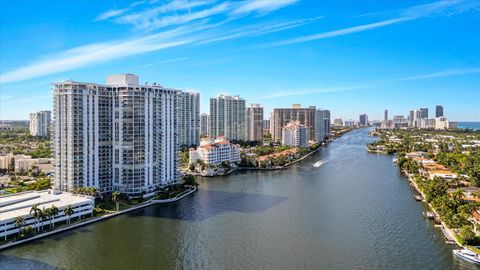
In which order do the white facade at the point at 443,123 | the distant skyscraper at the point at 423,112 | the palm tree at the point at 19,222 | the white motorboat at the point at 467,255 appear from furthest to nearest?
the distant skyscraper at the point at 423,112 → the white facade at the point at 443,123 → the palm tree at the point at 19,222 → the white motorboat at the point at 467,255

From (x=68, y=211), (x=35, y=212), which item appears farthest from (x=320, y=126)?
(x=35, y=212)

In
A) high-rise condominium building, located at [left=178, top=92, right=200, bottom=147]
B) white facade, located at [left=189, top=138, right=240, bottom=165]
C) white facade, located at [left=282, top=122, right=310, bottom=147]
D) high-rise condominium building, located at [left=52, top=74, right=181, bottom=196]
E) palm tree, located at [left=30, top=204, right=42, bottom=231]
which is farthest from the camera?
white facade, located at [left=282, top=122, right=310, bottom=147]

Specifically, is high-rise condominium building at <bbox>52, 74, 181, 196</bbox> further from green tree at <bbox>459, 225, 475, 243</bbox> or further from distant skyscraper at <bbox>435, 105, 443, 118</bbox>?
distant skyscraper at <bbox>435, 105, 443, 118</bbox>

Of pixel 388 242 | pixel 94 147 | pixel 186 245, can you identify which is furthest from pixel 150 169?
pixel 388 242

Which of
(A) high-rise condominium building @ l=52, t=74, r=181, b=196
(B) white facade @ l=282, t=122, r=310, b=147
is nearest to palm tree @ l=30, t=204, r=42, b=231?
(A) high-rise condominium building @ l=52, t=74, r=181, b=196

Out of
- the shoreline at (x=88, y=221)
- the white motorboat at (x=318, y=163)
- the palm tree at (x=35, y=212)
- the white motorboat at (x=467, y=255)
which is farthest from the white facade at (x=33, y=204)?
the white motorboat at (x=318, y=163)

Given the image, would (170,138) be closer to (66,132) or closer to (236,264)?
(66,132)

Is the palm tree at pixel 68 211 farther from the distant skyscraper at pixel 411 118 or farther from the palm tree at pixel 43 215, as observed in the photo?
the distant skyscraper at pixel 411 118
